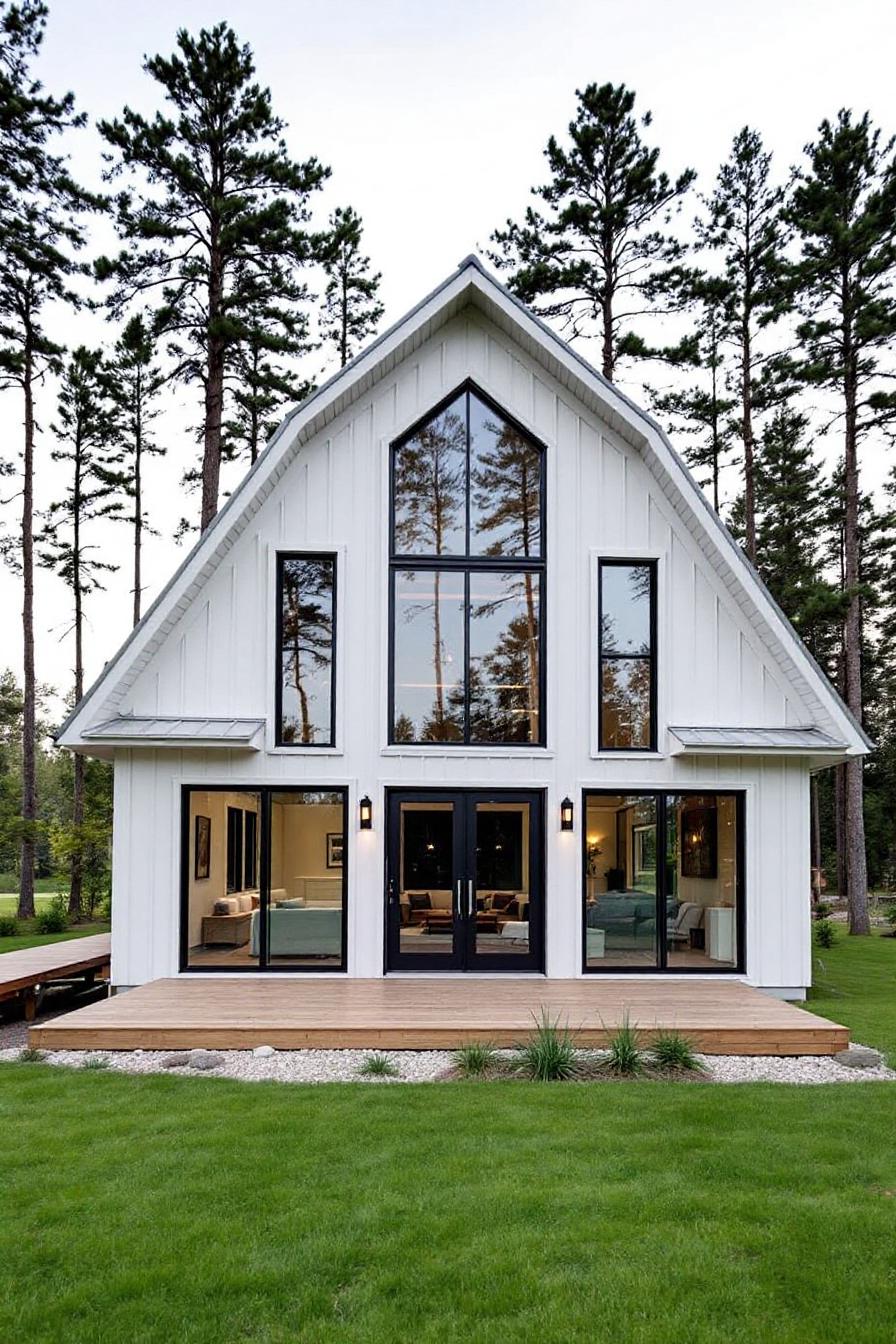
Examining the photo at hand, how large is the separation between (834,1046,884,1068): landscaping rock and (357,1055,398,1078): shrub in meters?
3.34

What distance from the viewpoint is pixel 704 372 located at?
774 inches

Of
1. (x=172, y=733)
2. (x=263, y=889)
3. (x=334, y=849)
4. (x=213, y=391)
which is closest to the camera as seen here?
(x=172, y=733)

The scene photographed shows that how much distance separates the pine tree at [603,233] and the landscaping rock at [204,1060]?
45.2 ft

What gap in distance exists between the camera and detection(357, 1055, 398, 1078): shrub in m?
6.57

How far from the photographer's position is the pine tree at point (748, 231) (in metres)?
17.6

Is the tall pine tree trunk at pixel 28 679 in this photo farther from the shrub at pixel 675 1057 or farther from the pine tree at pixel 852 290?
the pine tree at pixel 852 290

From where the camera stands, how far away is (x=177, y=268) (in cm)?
1591

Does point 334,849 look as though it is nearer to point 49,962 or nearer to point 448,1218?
point 49,962

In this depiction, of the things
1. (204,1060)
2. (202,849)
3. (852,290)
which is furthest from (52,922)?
(852,290)

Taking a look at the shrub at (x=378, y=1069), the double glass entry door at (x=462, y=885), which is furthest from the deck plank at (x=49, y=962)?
the shrub at (x=378, y=1069)

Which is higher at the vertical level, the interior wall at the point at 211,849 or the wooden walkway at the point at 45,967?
the interior wall at the point at 211,849

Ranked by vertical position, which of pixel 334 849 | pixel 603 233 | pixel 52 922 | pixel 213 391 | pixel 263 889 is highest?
pixel 603 233

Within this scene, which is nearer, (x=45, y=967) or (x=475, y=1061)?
(x=475, y=1061)

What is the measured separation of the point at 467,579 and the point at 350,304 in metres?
11.8
